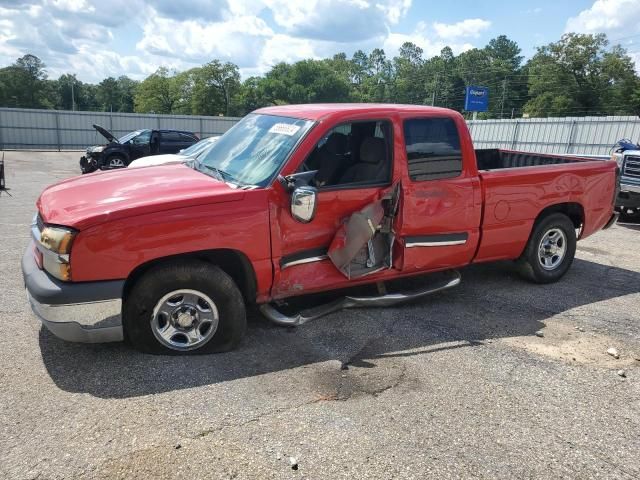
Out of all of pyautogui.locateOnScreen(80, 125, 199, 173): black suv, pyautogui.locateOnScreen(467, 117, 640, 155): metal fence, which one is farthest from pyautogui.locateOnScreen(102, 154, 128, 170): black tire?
pyautogui.locateOnScreen(467, 117, 640, 155): metal fence

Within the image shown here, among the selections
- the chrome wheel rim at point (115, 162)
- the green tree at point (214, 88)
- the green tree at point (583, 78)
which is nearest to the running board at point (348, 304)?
the chrome wheel rim at point (115, 162)

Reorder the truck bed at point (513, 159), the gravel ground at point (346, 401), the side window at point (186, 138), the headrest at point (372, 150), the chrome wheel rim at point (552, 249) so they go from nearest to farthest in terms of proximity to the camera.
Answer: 1. the gravel ground at point (346, 401)
2. the headrest at point (372, 150)
3. the chrome wheel rim at point (552, 249)
4. the truck bed at point (513, 159)
5. the side window at point (186, 138)

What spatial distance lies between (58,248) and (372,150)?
2.64 meters

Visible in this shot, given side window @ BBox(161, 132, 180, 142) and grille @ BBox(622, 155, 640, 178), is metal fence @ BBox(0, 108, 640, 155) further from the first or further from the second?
side window @ BBox(161, 132, 180, 142)

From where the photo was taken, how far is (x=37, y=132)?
2989cm

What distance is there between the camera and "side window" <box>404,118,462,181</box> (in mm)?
4562

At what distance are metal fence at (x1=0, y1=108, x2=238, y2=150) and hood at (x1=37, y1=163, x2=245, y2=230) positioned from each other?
29.5 m

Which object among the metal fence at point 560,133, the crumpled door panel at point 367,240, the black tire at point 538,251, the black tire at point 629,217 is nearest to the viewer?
the crumpled door panel at point 367,240

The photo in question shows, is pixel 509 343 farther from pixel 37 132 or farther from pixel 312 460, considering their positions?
pixel 37 132

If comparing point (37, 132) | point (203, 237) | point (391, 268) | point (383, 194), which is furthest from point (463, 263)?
point (37, 132)

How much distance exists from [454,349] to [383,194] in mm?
1420

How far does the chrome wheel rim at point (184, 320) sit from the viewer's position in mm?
3705

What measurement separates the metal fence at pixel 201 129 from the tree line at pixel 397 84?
107 feet

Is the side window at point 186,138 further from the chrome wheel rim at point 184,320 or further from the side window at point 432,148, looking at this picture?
the chrome wheel rim at point 184,320
